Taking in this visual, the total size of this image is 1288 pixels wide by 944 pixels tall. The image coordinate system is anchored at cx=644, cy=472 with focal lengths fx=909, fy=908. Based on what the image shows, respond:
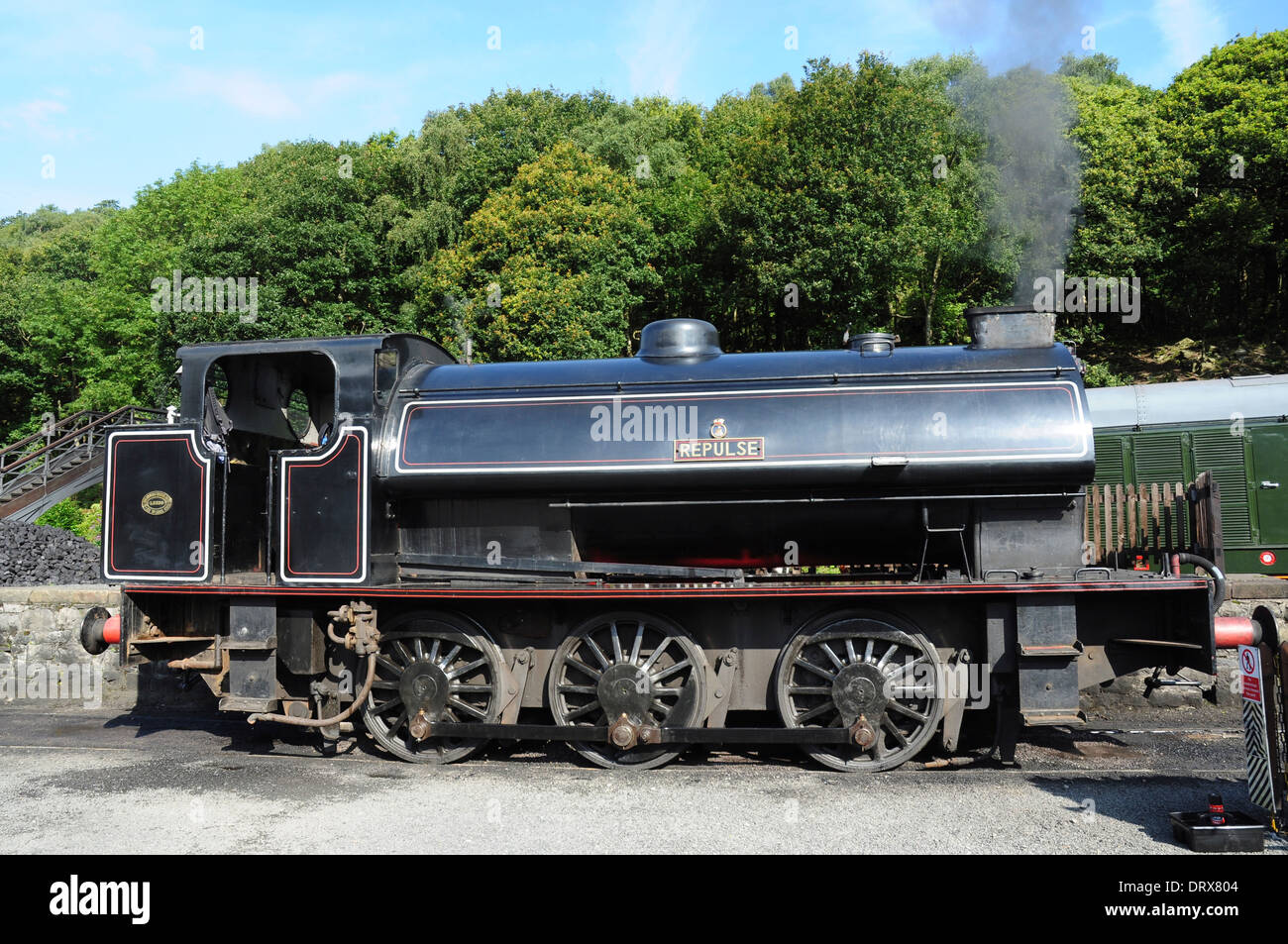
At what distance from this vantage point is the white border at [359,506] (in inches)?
261

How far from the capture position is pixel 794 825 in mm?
5223

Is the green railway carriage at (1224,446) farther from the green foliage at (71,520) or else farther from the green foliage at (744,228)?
the green foliage at (71,520)

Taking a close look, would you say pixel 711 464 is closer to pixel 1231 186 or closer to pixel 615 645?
pixel 615 645

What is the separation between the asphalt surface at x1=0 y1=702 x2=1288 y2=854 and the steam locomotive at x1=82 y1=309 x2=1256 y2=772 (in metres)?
0.33

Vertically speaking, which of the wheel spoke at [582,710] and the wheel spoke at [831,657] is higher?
the wheel spoke at [831,657]

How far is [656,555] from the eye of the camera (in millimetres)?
7059

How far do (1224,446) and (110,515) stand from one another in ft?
41.5

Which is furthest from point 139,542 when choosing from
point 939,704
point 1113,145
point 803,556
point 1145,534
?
point 1113,145

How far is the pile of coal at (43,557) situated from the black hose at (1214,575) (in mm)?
13102

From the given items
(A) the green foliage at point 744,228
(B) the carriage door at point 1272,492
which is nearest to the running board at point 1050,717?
(B) the carriage door at point 1272,492

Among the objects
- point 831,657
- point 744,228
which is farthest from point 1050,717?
point 744,228

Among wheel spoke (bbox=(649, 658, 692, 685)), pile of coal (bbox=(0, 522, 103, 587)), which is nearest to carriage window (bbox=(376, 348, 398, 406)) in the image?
wheel spoke (bbox=(649, 658, 692, 685))

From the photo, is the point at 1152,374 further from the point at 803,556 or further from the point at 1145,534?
the point at 803,556

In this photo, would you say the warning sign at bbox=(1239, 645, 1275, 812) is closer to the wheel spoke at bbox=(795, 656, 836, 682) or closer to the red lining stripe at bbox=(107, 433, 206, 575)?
the wheel spoke at bbox=(795, 656, 836, 682)
